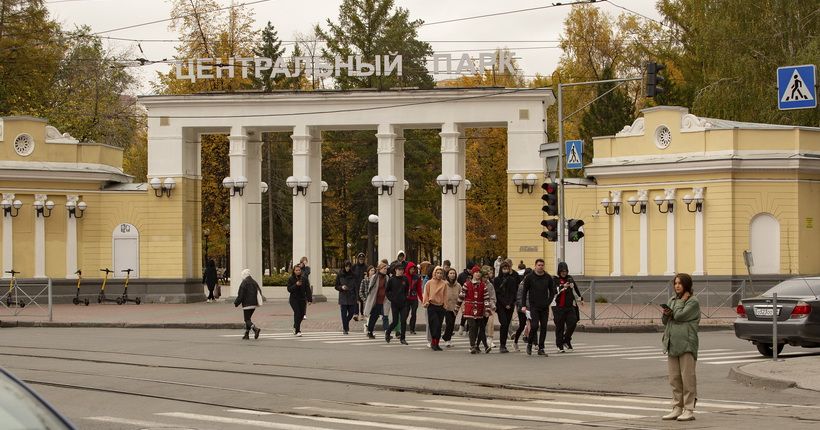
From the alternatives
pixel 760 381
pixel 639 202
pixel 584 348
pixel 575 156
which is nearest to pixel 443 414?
pixel 760 381

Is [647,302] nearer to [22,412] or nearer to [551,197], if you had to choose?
[551,197]

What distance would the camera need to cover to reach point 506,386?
19.4m

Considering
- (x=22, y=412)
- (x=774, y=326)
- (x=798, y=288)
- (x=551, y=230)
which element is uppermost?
(x=551, y=230)

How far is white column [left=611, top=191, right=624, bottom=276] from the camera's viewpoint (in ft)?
150

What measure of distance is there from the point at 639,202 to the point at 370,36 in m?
39.3

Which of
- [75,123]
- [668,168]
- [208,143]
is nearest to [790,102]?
[668,168]

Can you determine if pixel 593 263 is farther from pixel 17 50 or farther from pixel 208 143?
pixel 17 50

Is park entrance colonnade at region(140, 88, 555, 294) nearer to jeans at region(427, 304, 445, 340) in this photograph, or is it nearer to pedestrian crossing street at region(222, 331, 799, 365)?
pedestrian crossing street at region(222, 331, 799, 365)

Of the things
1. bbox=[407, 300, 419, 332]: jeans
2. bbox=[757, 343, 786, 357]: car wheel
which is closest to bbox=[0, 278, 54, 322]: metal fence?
bbox=[407, 300, 419, 332]: jeans

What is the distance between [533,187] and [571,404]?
30650mm

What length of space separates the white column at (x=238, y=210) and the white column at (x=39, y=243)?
6723 millimetres

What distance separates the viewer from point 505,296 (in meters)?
27.2

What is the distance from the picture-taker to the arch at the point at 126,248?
48.8 meters

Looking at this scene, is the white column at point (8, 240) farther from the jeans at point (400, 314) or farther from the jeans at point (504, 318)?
the jeans at point (504, 318)
